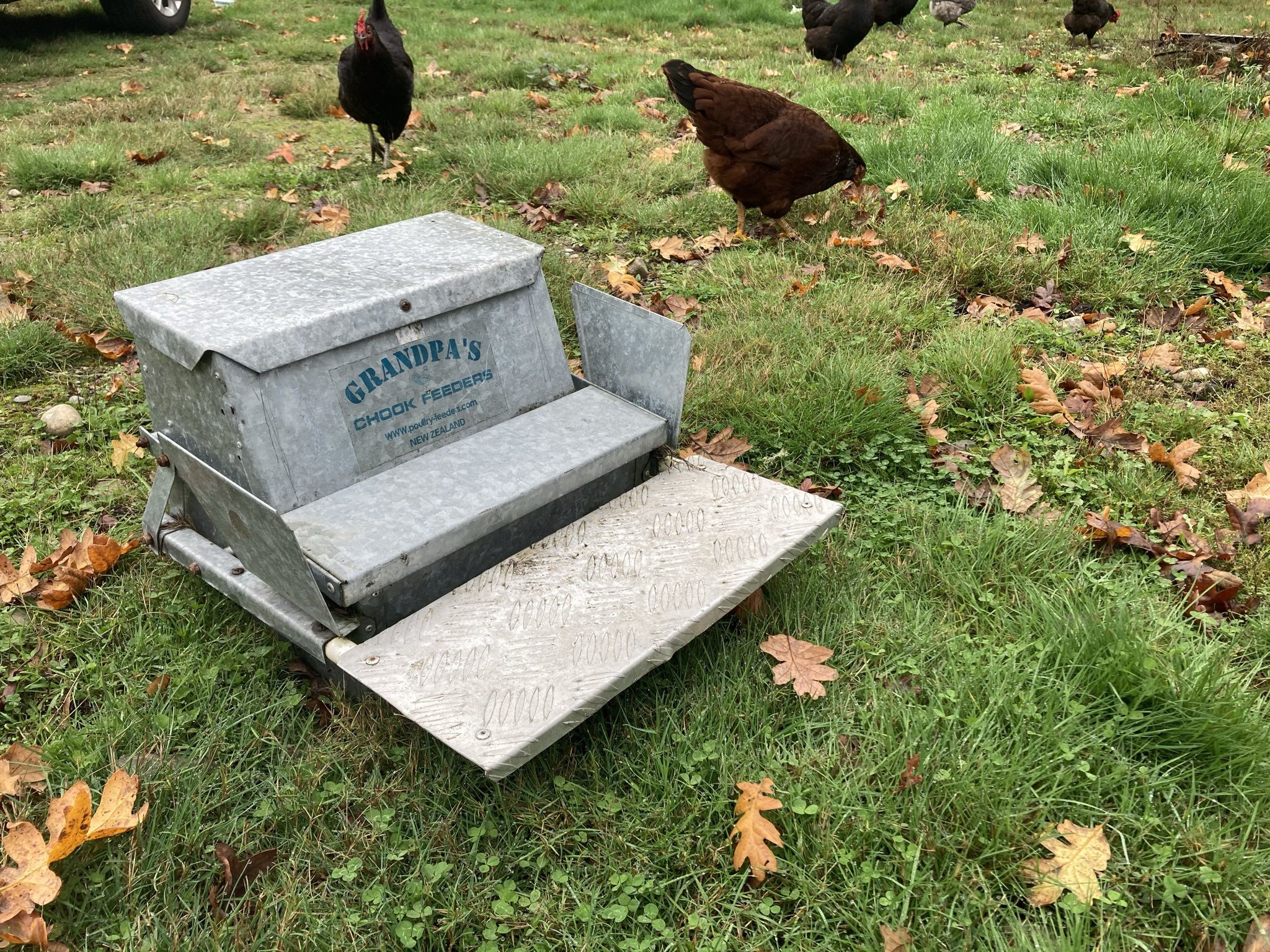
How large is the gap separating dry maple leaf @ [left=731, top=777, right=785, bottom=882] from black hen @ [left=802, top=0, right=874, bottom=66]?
7.89 metres

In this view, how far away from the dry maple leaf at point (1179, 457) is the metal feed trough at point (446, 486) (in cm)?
123

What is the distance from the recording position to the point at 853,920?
1.57 m

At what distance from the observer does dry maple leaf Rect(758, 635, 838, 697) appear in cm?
198

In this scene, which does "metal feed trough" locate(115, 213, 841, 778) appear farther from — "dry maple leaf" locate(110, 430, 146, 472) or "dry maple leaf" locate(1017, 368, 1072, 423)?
"dry maple leaf" locate(1017, 368, 1072, 423)

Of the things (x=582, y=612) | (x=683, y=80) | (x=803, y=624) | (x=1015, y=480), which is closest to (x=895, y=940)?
(x=803, y=624)

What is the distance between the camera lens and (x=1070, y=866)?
63.4 inches

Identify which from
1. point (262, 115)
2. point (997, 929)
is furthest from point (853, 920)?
point (262, 115)

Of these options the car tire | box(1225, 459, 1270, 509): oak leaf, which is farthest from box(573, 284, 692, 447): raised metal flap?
the car tire

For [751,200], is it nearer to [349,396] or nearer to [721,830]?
[349,396]

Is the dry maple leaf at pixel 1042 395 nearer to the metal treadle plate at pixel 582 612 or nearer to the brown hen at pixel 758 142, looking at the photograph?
the metal treadle plate at pixel 582 612

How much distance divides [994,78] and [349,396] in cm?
693

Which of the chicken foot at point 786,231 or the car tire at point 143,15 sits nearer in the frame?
the chicken foot at point 786,231

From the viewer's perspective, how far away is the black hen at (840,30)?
320 inches

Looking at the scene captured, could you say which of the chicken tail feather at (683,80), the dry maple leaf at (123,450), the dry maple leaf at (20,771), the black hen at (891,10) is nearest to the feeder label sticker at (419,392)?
the dry maple leaf at (20,771)
